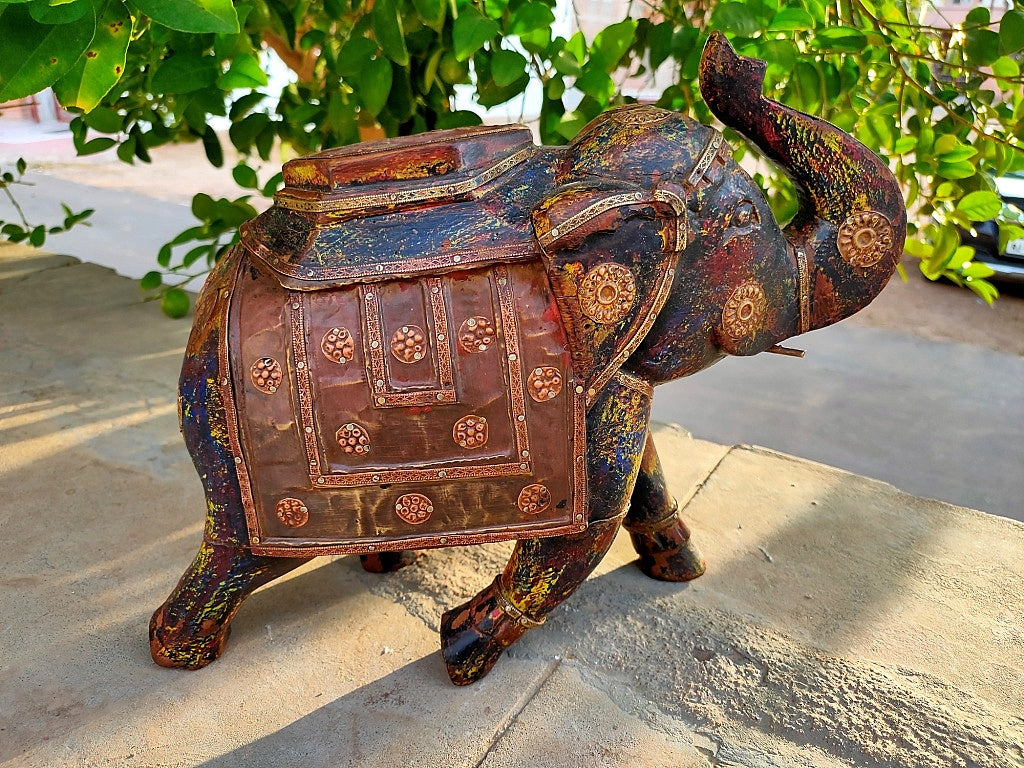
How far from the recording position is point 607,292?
116cm

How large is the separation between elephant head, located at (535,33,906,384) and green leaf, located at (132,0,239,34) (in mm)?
477

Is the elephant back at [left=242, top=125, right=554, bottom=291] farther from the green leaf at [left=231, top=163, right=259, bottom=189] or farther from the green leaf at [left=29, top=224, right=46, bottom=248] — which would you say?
the green leaf at [left=29, top=224, right=46, bottom=248]

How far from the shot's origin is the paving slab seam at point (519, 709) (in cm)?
133

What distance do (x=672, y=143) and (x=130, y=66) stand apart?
116cm

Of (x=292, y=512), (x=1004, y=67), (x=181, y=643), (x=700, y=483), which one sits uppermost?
(x=1004, y=67)

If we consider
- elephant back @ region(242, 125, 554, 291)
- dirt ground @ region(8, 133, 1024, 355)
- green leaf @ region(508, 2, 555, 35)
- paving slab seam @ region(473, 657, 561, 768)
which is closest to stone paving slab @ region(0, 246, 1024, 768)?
paving slab seam @ region(473, 657, 561, 768)

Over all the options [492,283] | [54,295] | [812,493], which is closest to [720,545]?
[812,493]

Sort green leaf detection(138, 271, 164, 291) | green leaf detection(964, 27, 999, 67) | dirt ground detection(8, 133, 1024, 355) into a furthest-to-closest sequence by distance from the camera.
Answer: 1. dirt ground detection(8, 133, 1024, 355)
2. green leaf detection(138, 271, 164, 291)
3. green leaf detection(964, 27, 999, 67)

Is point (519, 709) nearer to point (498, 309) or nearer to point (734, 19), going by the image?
point (498, 309)

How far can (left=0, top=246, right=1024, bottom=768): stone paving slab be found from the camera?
1.35 m

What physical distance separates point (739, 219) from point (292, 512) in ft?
2.40

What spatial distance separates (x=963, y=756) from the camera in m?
1.33

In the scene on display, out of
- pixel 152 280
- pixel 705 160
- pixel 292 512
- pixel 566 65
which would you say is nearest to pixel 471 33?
pixel 566 65

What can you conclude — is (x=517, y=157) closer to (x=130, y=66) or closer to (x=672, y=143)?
(x=672, y=143)
